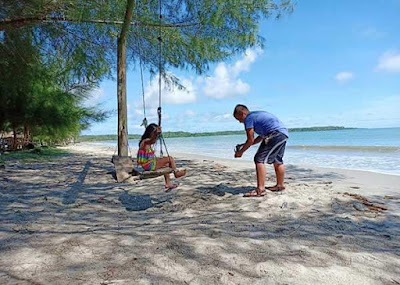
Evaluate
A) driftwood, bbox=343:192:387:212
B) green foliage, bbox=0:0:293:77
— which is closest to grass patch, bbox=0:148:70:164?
green foliage, bbox=0:0:293:77

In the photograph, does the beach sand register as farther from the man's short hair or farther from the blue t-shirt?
the man's short hair

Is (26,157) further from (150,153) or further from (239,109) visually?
(239,109)

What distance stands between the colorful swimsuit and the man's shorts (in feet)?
4.83

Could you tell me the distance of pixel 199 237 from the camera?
2.89 meters

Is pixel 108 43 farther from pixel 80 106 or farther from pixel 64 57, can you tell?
pixel 80 106

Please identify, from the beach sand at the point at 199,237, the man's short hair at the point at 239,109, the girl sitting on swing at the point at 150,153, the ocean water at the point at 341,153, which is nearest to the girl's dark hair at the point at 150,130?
the girl sitting on swing at the point at 150,153

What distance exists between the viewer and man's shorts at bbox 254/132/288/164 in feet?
15.5

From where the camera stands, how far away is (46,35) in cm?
801

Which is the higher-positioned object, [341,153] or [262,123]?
[262,123]

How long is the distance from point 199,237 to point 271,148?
87.1 inches

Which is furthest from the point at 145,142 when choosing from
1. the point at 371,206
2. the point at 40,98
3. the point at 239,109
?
the point at 40,98

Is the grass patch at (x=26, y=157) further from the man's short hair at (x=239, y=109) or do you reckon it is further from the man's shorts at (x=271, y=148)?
the man's shorts at (x=271, y=148)

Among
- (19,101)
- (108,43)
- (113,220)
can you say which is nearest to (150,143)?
(113,220)

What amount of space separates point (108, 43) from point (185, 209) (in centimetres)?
592
